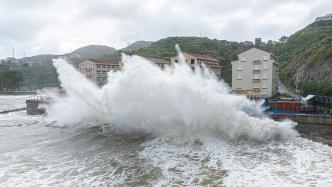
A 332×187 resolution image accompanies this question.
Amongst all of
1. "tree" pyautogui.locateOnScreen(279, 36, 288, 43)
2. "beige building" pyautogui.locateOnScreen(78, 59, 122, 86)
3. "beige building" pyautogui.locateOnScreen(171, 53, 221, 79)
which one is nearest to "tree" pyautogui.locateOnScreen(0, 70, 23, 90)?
"beige building" pyautogui.locateOnScreen(78, 59, 122, 86)

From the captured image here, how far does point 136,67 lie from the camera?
80.2ft

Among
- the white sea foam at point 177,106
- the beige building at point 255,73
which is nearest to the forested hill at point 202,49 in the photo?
the beige building at point 255,73

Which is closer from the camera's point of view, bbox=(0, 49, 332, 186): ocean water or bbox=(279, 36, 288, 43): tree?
bbox=(0, 49, 332, 186): ocean water

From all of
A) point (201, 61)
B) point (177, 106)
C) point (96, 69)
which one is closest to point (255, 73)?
point (201, 61)

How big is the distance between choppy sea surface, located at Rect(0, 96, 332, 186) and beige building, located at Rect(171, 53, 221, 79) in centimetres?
3901

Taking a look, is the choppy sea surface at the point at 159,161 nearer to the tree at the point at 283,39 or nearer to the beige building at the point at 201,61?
the beige building at the point at 201,61

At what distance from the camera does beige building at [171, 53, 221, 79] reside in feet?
208

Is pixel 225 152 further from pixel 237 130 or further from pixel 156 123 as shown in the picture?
pixel 156 123

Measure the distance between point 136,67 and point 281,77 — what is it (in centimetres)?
6558

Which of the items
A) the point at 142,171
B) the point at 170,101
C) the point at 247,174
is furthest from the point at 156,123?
the point at 247,174

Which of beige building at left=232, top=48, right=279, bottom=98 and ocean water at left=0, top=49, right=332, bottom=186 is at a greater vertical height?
beige building at left=232, top=48, right=279, bottom=98

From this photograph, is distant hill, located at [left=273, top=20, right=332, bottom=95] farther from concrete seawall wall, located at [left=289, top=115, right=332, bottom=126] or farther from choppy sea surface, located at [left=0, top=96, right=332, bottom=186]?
choppy sea surface, located at [left=0, top=96, right=332, bottom=186]

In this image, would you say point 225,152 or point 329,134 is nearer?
point 225,152

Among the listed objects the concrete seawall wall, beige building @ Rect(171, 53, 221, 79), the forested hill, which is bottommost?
the concrete seawall wall
